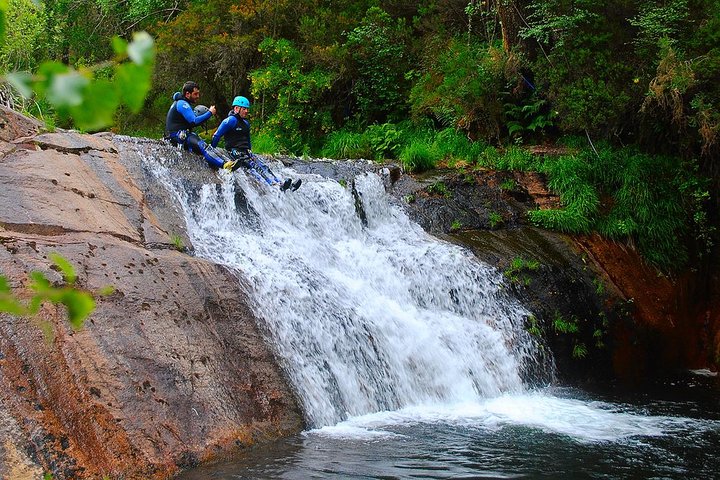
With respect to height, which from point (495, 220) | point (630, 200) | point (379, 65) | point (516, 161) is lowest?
point (495, 220)

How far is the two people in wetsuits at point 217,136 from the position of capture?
34.1ft

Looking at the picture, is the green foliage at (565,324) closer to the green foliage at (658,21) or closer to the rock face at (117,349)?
the rock face at (117,349)

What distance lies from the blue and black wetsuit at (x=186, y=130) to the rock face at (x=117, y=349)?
6.35 feet

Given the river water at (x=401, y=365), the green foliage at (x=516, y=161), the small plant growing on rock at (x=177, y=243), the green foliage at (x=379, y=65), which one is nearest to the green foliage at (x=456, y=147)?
the green foliage at (x=516, y=161)

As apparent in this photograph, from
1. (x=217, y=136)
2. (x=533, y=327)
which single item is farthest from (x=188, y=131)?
(x=533, y=327)

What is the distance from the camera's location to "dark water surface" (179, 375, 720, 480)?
222 inches

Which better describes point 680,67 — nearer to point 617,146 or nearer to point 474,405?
point 617,146

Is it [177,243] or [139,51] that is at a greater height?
[177,243]

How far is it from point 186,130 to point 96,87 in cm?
995

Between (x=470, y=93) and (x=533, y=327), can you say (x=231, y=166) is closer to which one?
(x=533, y=327)

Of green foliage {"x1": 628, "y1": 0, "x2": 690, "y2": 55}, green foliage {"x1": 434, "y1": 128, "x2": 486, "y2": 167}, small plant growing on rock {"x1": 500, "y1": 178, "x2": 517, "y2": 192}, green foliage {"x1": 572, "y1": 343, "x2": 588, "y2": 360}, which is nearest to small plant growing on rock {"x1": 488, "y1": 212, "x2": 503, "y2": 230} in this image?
small plant growing on rock {"x1": 500, "y1": 178, "x2": 517, "y2": 192}

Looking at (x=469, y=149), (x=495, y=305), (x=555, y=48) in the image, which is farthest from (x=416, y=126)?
(x=495, y=305)

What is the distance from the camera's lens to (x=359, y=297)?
9.05m

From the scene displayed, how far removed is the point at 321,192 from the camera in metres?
11.0
